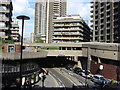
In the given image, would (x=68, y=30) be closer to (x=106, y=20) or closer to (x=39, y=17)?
(x=106, y=20)

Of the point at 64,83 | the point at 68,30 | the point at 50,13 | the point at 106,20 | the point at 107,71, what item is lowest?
the point at 64,83

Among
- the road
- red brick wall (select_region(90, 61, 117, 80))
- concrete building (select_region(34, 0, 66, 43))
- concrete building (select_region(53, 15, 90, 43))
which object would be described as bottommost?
the road

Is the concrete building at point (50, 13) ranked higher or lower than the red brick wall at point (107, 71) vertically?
higher

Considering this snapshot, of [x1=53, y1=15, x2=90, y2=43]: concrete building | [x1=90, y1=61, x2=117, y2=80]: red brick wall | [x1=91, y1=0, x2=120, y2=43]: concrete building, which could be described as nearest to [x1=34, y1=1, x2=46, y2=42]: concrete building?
[x1=53, y1=15, x2=90, y2=43]: concrete building

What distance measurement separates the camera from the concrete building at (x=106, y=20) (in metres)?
47.5

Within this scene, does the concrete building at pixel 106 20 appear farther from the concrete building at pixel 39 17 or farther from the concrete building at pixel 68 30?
the concrete building at pixel 39 17

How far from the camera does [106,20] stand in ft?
168

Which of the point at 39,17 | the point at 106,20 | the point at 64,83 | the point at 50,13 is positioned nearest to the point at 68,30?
the point at 106,20

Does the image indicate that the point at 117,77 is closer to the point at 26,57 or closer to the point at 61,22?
the point at 26,57

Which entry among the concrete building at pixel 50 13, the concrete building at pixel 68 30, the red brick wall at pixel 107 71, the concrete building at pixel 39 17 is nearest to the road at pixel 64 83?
the red brick wall at pixel 107 71

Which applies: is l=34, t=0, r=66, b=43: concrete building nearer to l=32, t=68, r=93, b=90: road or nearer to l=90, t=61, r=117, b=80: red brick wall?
l=90, t=61, r=117, b=80: red brick wall

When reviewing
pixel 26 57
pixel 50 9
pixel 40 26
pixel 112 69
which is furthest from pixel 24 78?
pixel 40 26

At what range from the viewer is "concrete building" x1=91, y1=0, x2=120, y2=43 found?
47.5m

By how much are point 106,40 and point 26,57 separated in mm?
36912
